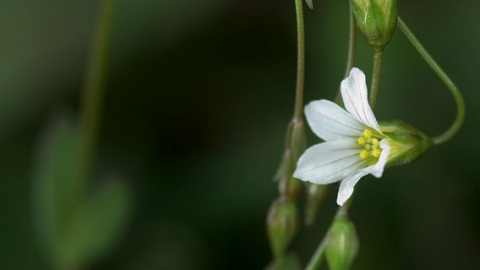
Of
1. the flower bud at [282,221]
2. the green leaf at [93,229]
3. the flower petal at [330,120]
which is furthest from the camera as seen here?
the green leaf at [93,229]

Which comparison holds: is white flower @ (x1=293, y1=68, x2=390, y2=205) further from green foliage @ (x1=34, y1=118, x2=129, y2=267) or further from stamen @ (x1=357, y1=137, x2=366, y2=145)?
green foliage @ (x1=34, y1=118, x2=129, y2=267)

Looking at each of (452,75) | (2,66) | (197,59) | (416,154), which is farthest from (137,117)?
(416,154)

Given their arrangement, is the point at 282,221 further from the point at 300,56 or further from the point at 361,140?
the point at 300,56

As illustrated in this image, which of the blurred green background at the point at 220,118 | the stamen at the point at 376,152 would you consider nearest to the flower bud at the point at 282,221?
the stamen at the point at 376,152

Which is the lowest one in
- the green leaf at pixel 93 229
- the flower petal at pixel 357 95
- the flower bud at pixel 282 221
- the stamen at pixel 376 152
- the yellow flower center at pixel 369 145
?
the green leaf at pixel 93 229

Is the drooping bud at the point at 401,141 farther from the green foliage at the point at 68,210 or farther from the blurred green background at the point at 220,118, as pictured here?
the green foliage at the point at 68,210

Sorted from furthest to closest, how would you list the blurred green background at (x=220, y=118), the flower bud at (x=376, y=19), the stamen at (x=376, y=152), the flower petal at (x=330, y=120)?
the blurred green background at (x=220, y=118), the stamen at (x=376, y=152), the flower petal at (x=330, y=120), the flower bud at (x=376, y=19)

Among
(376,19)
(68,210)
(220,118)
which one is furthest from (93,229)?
(376,19)
